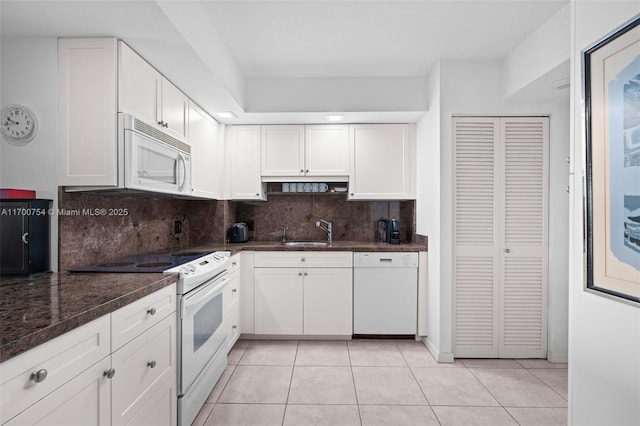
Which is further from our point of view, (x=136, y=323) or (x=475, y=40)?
(x=475, y=40)

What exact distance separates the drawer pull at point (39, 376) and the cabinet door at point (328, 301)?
2307 mm

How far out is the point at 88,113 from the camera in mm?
1716

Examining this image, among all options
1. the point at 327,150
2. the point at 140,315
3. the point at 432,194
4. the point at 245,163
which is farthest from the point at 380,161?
the point at 140,315

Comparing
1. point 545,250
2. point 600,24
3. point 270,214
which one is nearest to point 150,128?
point 270,214

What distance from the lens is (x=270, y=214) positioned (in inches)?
147

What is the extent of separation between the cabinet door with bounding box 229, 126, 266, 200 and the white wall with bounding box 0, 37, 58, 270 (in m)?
1.76

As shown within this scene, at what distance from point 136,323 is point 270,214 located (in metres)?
2.45

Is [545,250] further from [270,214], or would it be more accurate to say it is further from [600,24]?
[270,214]

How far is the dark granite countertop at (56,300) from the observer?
860mm

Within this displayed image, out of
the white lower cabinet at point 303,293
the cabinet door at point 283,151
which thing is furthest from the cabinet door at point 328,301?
the cabinet door at point 283,151

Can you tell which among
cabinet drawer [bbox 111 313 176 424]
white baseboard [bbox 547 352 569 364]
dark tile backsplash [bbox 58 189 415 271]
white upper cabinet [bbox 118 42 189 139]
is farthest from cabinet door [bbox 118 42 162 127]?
white baseboard [bbox 547 352 569 364]

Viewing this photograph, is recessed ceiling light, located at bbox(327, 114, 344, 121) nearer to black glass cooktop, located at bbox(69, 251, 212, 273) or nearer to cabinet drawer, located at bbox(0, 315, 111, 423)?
black glass cooktop, located at bbox(69, 251, 212, 273)

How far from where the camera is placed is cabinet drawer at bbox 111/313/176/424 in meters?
1.22

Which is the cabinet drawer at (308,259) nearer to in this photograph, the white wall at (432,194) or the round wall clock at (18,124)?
the white wall at (432,194)
